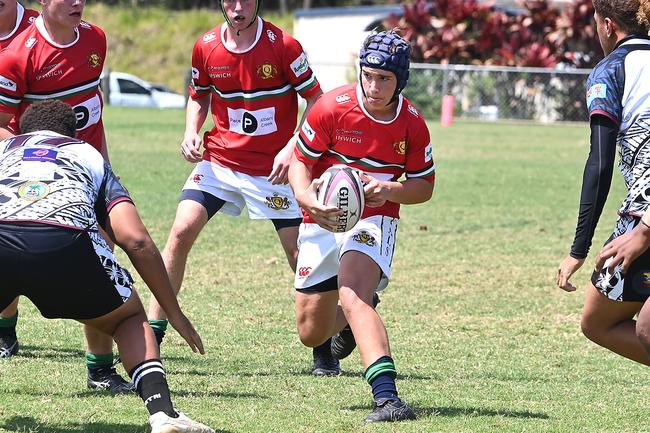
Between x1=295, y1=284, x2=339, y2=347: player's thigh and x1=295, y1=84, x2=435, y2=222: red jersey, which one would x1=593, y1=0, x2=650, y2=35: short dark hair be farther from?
x1=295, y1=284, x2=339, y2=347: player's thigh

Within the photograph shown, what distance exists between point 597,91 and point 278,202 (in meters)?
2.66

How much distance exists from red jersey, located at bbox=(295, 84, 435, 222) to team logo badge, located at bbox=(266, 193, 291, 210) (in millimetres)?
1216

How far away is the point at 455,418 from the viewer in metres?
5.51

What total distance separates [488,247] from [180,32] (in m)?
43.2

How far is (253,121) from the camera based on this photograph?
720cm

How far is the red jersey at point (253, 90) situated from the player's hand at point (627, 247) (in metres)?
2.76

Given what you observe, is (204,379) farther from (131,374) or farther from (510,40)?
(510,40)

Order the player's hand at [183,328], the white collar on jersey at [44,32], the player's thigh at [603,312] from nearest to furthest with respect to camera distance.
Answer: the player's hand at [183,328] < the player's thigh at [603,312] < the white collar on jersey at [44,32]

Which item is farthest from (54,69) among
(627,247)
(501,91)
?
(501,91)

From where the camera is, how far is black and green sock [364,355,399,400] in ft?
17.5

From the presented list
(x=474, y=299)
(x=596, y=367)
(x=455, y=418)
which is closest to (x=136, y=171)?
(x=474, y=299)

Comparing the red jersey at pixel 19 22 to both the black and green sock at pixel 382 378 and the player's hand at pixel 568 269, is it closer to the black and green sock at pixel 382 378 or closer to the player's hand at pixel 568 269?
the black and green sock at pixel 382 378

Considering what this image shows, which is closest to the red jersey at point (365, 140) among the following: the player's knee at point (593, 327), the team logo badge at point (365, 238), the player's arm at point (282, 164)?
the team logo badge at point (365, 238)

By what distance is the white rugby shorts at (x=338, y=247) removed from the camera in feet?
18.7
